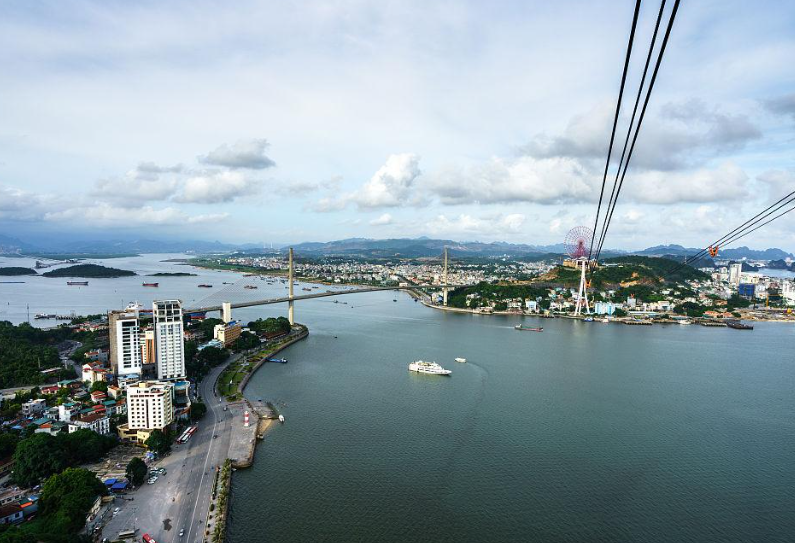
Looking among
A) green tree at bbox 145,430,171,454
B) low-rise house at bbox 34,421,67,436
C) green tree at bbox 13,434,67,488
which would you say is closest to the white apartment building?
green tree at bbox 145,430,171,454

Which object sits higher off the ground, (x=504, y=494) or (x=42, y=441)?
(x=42, y=441)

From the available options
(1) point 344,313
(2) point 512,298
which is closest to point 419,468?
(1) point 344,313

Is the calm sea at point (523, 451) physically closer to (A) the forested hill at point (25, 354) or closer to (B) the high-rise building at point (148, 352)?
(B) the high-rise building at point (148, 352)

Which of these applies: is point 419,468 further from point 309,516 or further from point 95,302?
point 95,302

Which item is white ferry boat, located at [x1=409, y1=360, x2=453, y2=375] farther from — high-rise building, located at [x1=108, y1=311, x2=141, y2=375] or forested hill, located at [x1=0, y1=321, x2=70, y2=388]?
forested hill, located at [x1=0, y1=321, x2=70, y2=388]

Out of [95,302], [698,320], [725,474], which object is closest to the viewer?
[725,474]

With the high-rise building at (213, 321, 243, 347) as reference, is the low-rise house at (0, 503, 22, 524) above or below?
below
